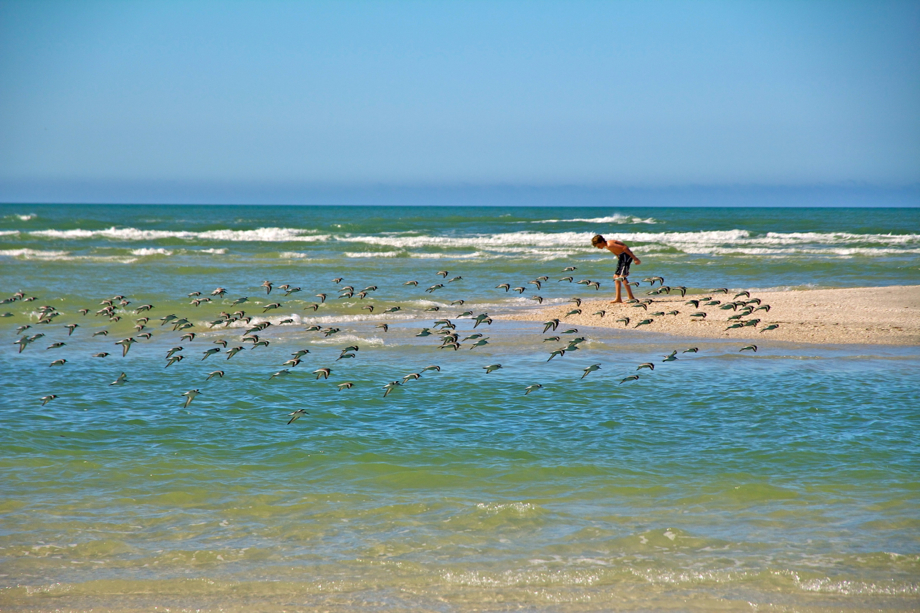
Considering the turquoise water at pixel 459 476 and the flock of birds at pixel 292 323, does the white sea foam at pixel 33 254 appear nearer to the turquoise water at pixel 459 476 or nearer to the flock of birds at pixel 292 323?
the flock of birds at pixel 292 323

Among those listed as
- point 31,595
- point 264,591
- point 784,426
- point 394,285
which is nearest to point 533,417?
point 784,426

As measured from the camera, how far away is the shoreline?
12.5 meters

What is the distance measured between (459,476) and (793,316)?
9.84 metres

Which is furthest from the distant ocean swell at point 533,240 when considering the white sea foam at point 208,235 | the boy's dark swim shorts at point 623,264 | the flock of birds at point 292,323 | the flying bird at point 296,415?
the flying bird at point 296,415

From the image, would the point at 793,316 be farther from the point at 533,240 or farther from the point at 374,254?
the point at 533,240

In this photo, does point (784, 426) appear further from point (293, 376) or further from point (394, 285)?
point (394, 285)

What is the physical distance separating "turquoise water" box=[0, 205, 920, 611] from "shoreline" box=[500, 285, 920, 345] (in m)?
0.77

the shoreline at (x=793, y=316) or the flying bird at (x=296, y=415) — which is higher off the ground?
the shoreline at (x=793, y=316)

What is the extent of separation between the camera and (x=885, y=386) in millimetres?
9219

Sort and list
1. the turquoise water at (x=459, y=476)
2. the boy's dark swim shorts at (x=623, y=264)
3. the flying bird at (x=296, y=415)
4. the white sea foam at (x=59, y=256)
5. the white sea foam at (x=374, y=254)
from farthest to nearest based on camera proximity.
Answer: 1. the white sea foam at (x=374, y=254)
2. the white sea foam at (x=59, y=256)
3. the boy's dark swim shorts at (x=623, y=264)
4. the flying bird at (x=296, y=415)
5. the turquoise water at (x=459, y=476)

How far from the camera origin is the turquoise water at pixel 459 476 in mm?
4820

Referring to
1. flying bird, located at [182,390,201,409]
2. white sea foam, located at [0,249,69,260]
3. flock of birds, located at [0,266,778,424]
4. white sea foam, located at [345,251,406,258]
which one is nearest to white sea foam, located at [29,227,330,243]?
white sea foam, located at [345,251,406,258]

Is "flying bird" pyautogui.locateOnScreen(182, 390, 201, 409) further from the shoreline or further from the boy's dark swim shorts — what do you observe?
the boy's dark swim shorts

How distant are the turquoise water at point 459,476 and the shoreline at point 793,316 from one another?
0.77 meters
